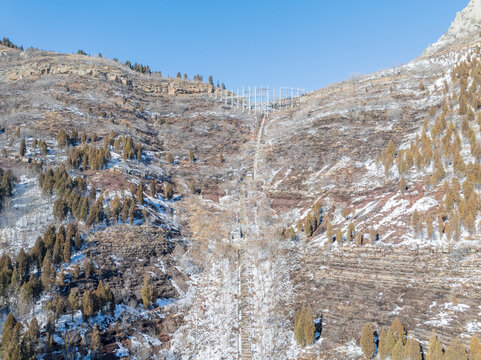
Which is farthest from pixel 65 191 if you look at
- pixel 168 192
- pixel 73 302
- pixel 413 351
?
pixel 413 351

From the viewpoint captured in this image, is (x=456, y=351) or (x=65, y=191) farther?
(x=65, y=191)

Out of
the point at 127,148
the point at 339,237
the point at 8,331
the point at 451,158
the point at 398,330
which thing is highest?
the point at 127,148

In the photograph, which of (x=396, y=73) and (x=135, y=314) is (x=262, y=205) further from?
(x=396, y=73)

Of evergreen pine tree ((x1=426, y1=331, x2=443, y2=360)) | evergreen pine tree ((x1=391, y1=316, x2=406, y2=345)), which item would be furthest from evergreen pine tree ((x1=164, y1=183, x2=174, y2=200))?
evergreen pine tree ((x1=426, y1=331, x2=443, y2=360))

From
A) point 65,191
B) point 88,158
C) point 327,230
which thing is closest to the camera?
point 327,230

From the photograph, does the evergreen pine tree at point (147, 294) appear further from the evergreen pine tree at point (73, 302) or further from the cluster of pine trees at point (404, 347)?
the cluster of pine trees at point (404, 347)

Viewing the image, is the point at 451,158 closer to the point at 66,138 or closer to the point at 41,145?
the point at 66,138

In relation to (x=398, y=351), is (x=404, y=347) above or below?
above

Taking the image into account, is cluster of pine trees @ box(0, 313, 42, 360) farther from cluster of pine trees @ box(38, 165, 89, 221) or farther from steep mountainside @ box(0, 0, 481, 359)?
cluster of pine trees @ box(38, 165, 89, 221)

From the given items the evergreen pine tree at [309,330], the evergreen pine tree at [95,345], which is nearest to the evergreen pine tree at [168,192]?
the evergreen pine tree at [95,345]
